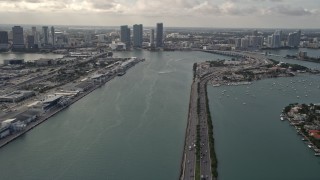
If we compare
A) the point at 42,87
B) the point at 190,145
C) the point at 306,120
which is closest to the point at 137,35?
the point at 42,87

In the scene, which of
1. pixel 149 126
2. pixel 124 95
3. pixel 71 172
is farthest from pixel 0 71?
pixel 71 172

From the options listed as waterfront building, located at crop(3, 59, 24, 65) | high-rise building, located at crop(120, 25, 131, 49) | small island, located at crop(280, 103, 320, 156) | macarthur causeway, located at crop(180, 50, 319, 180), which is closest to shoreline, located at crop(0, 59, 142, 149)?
macarthur causeway, located at crop(180, 50, 319, 180)

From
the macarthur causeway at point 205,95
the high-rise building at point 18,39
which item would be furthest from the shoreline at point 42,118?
the high-rise building at point 18,39

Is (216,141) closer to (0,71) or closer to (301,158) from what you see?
(301,158)

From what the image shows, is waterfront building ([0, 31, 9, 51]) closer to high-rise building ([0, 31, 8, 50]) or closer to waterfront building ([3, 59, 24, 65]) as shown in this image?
high-rise building ([0, 31, 8, 50])

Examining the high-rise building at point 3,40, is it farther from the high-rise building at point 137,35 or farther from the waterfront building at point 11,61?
the high-rise building at point 137,35

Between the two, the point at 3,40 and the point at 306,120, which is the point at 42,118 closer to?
the point at 306,120

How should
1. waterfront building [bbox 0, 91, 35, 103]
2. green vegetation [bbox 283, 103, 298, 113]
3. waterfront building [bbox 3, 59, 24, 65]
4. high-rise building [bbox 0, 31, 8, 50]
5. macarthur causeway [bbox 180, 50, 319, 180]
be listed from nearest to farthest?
macarthur causeway [bbox 180, 50, 319, 180]
green vegetation [bbox 283, 103, 298, 113]
waterfront building [bbox 0, 91, 35, 103]
waterfront building [bbox 3, 59, 24, 65]
high-rise building [bbox 0, 31, 8, 50]
